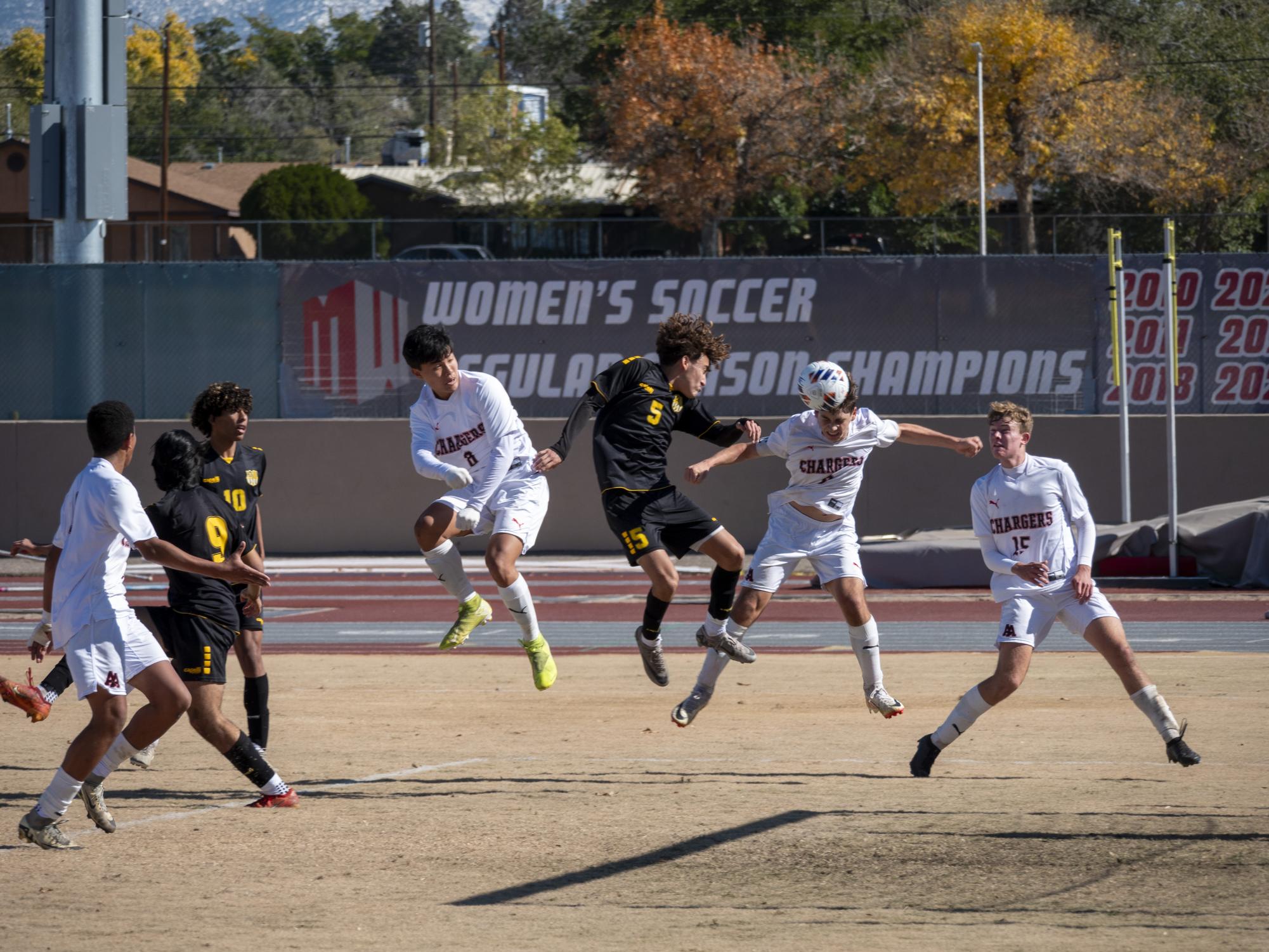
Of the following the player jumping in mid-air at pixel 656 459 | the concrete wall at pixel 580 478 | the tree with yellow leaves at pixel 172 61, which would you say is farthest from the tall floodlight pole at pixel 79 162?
the tree with yellow leaves at pixel 172 61

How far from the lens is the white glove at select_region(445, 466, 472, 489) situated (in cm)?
967

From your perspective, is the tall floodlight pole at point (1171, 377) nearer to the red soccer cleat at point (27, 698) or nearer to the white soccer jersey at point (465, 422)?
the white soccer jersey at point (465, 422)

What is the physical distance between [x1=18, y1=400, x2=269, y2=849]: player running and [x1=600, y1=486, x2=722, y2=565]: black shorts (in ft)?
9.50

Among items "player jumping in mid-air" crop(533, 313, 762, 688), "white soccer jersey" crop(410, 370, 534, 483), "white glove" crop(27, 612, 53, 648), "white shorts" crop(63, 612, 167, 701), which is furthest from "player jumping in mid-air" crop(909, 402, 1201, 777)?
"white glove" crop(27, 612, 53, 648)

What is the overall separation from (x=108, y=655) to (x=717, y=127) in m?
44.0

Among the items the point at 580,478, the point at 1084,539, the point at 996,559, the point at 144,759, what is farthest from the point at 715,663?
the point at 580,478

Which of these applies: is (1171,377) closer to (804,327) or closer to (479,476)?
(804,327)

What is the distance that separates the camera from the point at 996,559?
28.6ft

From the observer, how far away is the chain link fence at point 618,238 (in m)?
32.9

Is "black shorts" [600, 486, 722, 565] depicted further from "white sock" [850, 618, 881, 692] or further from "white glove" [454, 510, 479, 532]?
"white sock" [850, 618, 881, 692]

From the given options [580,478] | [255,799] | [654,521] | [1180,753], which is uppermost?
[654,521]

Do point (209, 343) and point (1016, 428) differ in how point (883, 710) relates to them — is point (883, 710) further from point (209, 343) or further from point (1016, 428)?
point (209, 343)

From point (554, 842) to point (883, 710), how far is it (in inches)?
→ 97.4

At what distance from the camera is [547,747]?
1038 centimetres
